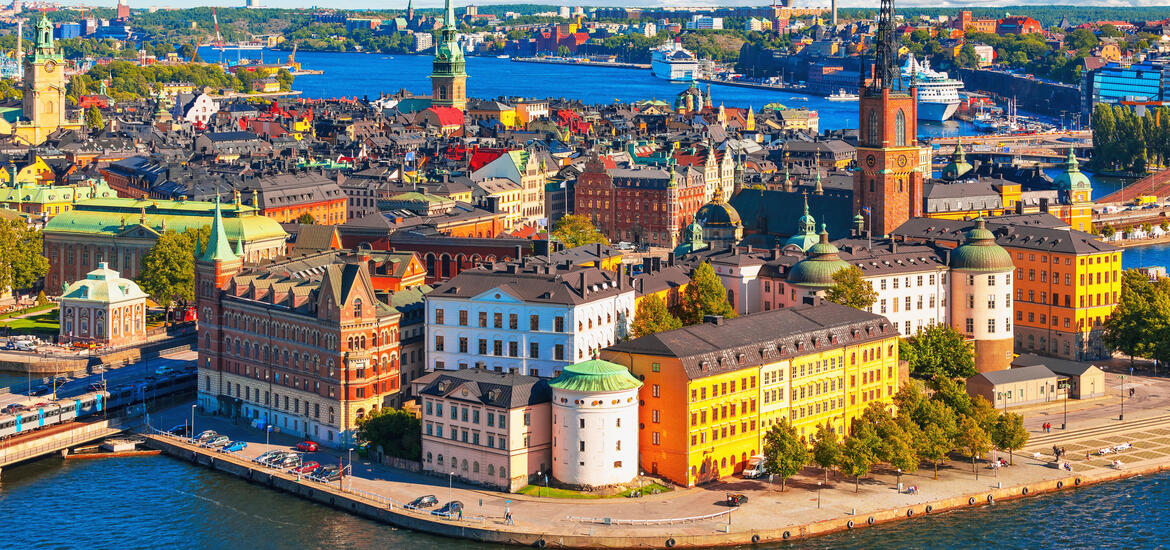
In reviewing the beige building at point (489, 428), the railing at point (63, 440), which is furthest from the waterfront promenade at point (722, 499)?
the railing at point (63, 440)

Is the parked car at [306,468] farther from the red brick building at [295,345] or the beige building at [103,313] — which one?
the beige building at [103,313]

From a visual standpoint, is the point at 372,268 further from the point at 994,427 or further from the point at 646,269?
the point at 994,427

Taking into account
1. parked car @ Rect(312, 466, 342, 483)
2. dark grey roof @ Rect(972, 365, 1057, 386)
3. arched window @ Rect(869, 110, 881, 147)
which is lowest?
parked car @ Rect(312, 466, 342, 483)

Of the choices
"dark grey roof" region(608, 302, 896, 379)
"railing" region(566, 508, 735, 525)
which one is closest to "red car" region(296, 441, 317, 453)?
"dark grey roof" region(608, 302, 896, 379)

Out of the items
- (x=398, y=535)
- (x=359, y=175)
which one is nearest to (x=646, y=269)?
(x=398, y=535)

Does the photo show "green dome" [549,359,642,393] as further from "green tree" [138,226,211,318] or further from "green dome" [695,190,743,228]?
"green dome" [695,190,743,228]
